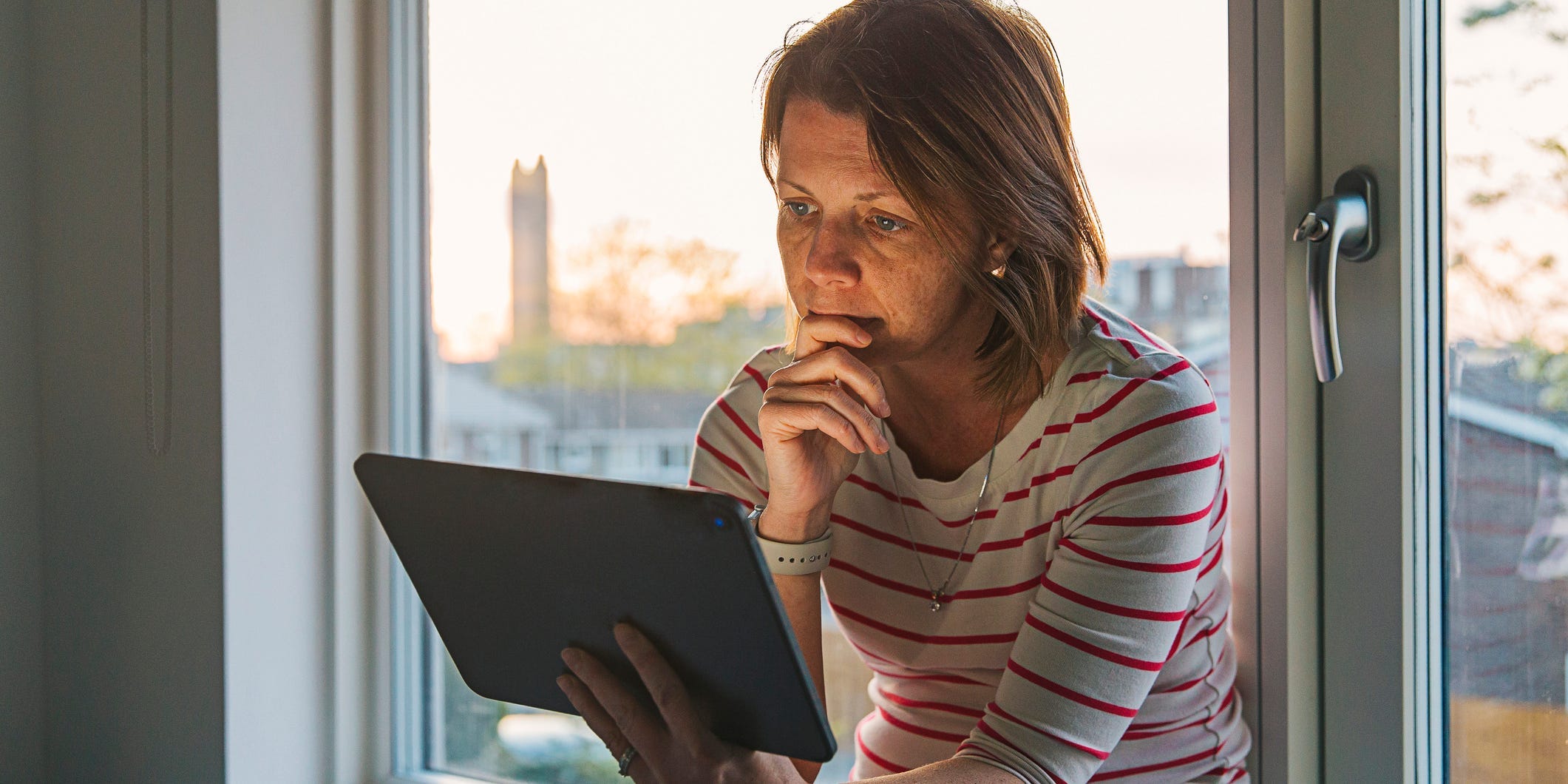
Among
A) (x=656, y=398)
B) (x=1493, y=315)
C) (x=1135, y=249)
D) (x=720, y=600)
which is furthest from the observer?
(x=656, y=398)

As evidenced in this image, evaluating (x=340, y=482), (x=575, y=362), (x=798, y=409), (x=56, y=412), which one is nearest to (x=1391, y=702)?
(x=798, y=409)

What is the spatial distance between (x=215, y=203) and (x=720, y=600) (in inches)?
40.4

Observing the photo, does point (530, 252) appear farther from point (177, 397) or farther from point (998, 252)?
point (998, 252)

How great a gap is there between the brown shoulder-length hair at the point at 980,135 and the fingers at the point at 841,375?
127mm

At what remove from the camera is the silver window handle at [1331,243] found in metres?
0.97

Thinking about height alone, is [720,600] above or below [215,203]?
below

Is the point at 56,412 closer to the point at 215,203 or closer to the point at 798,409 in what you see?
the point at 215,203

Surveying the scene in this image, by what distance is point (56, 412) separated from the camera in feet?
5.04

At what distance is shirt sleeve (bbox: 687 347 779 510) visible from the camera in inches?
45.6

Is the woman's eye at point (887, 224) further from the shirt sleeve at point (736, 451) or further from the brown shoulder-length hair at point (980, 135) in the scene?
the shirt sleeve at point (736, 451)

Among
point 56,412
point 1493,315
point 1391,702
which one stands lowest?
point 1391,702

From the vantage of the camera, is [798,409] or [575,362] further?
[575,362]

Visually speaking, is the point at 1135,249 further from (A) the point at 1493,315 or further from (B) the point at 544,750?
(B) the point at 544,750

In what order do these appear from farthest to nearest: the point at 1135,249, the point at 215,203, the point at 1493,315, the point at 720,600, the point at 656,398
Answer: the point at 656,398
the point at 215,203
the point at 1135,249
the point at 1493,315
the point at 720,600
